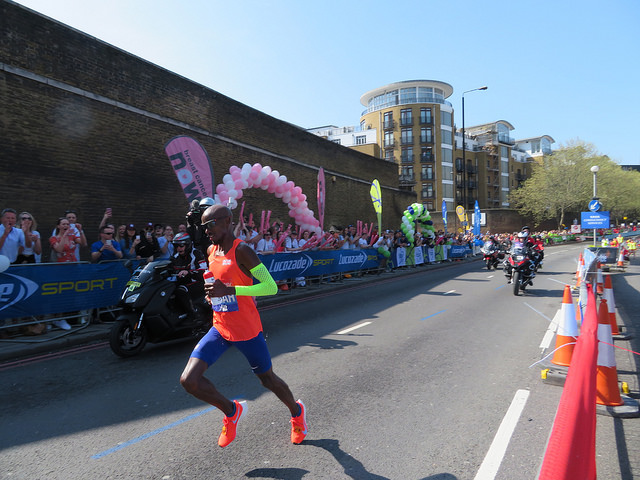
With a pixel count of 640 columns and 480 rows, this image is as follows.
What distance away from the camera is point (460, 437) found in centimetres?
365

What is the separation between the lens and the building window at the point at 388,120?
68500 millimetres

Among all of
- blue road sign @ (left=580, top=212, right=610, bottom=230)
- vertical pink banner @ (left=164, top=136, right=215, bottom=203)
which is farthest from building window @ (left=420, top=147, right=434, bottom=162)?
vertical pink banner @ (left=164, top=136, right=215, bottom=203)

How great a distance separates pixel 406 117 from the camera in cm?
6744

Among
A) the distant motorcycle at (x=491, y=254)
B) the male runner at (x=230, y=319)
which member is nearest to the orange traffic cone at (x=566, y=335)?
the male runner at (x=230, y=319)

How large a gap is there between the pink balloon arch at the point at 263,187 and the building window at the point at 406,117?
5481 centimetres

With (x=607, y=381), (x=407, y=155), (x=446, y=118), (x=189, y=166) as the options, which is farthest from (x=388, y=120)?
(x=607, y=381)

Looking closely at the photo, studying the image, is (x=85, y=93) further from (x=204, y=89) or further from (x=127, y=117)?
(x=204, y=89)

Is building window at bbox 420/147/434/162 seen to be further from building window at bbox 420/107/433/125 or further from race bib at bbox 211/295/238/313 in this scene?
race bib at bbox 211/295/238/313

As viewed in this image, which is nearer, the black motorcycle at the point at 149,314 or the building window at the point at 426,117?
the black motorcycle at the point at 149,314

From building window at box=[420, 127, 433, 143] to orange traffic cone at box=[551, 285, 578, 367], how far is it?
64.8m

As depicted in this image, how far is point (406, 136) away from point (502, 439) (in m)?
67.7

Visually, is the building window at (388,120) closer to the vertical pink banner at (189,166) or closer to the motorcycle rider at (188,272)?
the vertical pink banner at (189,166)

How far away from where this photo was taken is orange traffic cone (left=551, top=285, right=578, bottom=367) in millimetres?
5543

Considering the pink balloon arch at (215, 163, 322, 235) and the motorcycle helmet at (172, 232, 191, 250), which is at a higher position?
the pink balloon arch at (215, 163, 322, 235)
